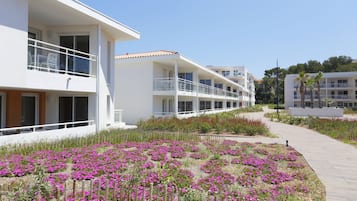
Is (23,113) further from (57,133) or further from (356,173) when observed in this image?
(356,173)

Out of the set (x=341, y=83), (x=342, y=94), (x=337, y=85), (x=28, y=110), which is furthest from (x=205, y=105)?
(x=342, y=94)

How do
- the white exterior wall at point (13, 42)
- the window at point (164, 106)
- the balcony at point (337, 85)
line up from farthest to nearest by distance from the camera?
the balcony at point (337, 85) < the window at point (164, 106) < the white exterior wall at point (13, 42)

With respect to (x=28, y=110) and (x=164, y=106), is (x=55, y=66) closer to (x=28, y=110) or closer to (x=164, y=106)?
(x=28, y=110)

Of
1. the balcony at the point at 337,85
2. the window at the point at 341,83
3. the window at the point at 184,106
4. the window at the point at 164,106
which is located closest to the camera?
the window at the point at 164,106

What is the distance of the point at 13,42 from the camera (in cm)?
987

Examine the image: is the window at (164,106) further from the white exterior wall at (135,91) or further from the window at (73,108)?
the window at (73,108)

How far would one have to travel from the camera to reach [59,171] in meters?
6.93

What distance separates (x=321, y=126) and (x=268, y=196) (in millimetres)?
16713

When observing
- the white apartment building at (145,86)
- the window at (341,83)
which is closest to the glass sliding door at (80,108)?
the white apartment building at (145,86)

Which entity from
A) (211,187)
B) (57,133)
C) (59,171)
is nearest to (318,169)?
(211,187)

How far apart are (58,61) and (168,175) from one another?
363 inches

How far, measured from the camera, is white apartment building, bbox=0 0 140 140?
1002cm

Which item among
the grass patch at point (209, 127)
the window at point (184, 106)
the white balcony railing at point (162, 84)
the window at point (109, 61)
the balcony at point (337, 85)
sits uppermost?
the balcony at point (337, 85)

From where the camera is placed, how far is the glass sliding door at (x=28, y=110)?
13.1 meters
